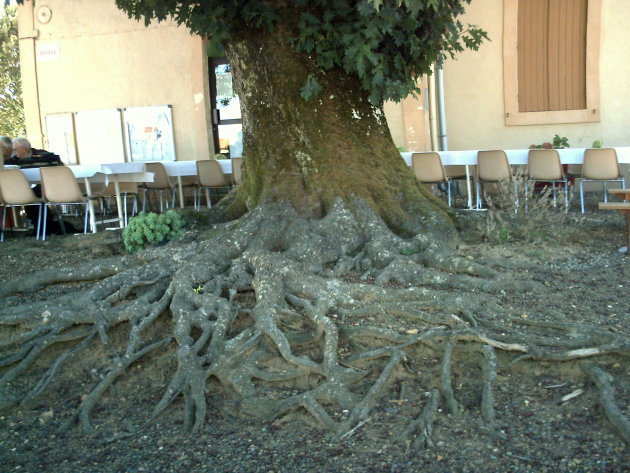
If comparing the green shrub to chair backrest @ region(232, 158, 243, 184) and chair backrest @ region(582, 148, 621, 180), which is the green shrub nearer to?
chair backrest @ region(232, 158, 243, 184)

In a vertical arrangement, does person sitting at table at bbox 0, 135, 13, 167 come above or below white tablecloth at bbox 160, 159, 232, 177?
above

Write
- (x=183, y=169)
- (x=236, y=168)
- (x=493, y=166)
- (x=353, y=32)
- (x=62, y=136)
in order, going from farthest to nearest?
(x=62, y=136), (x=183, y=169), (x=236, y=168), (x=493, y=166), (x=353, y=32)

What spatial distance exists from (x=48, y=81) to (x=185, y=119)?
312 cm

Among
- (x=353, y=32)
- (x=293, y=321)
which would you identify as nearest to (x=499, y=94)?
(x=353, y=32)

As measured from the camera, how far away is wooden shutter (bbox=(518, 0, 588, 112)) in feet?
41.2

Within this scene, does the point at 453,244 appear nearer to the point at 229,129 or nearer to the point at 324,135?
the point at 324,135

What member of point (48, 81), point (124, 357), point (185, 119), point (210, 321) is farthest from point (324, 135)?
point (48, 81)

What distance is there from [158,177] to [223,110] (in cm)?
404

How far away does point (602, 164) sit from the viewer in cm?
975

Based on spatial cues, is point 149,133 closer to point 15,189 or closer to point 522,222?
point 15,189

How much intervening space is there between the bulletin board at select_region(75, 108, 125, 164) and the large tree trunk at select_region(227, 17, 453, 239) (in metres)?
9.08

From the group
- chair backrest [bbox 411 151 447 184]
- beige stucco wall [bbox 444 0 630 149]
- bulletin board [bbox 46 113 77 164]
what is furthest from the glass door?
chair backrest [bbox 411 151 447 184]

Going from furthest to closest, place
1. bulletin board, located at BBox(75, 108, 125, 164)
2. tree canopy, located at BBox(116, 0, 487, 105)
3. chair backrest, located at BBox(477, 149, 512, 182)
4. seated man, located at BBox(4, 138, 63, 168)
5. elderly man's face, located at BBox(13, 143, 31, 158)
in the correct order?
bulletin board, located at BBox(75, 108, 125, 164)
elderly man's face, located at BBox(13, 143, 31, 158)
seated man, located at BBox(4, 138, 63, 168)
chair backrest, located at BBox(477, 149, 512, 182)
tree canopy, located at BBox(116, 0, 487, 105)

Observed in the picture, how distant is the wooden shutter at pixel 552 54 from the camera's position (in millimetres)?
12562
